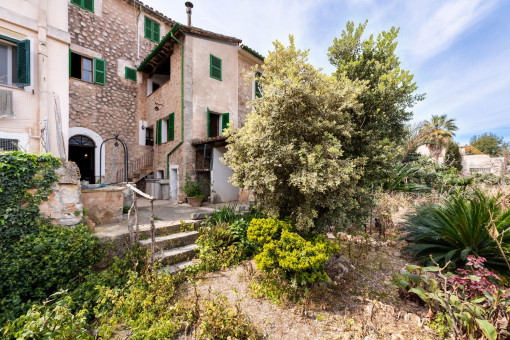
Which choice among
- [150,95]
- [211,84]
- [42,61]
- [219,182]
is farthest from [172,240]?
[150,95]

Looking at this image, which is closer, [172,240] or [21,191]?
[21,191]

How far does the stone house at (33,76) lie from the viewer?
16.8ft

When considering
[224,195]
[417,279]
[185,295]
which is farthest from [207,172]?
[417,279]

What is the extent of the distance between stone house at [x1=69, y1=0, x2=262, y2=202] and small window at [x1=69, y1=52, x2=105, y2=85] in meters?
0.04

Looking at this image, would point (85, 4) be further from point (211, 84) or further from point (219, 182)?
point (219, 182)

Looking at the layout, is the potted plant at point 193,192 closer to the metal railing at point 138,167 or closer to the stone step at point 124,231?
the stone step at point 124,231

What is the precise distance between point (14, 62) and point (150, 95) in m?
5.71

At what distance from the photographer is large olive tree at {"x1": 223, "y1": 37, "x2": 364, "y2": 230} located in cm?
333

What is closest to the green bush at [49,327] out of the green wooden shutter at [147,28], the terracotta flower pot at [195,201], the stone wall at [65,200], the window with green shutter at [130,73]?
the stone wall at [65,200]

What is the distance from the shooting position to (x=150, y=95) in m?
11.0

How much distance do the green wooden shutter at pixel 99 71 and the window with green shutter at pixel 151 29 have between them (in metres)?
3.03

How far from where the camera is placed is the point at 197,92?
348 inches

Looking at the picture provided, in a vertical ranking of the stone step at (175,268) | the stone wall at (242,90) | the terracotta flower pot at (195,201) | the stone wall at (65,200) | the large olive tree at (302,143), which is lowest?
the stone step at (175,268)

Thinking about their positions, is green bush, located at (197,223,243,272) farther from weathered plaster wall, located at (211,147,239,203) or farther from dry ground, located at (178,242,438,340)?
weathered plaster wall, located at (211,147,239,203)
